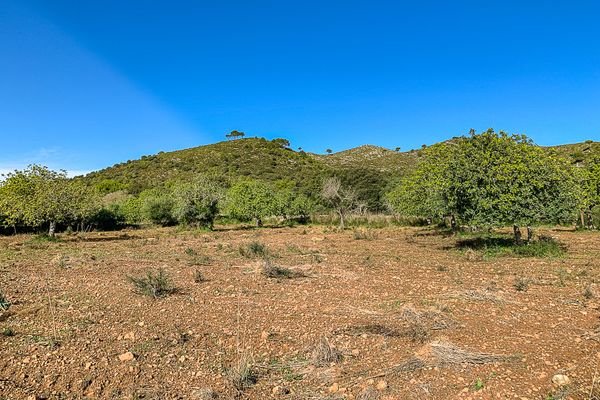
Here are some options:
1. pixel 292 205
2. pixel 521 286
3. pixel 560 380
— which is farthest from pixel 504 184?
pixel 292 205

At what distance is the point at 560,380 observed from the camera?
16.1ft

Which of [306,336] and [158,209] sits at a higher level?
[158,209]

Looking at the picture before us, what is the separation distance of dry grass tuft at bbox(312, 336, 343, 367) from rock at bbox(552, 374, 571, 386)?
274 cm

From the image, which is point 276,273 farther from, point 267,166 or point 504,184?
point 267,166

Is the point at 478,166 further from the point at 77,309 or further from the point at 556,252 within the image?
→ the point at 77,309

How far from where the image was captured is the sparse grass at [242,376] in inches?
198

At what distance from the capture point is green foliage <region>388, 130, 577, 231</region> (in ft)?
51.1

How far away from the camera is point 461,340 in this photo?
650 centimetres

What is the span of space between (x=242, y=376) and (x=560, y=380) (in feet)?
12.9

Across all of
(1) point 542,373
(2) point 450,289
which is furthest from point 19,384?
(2) point 450,289

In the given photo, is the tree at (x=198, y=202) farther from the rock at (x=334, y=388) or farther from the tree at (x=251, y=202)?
the rock at (x=334, y=388)

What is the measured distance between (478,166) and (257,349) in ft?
44.9

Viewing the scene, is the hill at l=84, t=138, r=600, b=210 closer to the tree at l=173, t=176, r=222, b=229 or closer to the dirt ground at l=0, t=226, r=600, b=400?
the tree at l=173, t=176, r=222, b=229

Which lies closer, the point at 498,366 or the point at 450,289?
the point at 498,366
